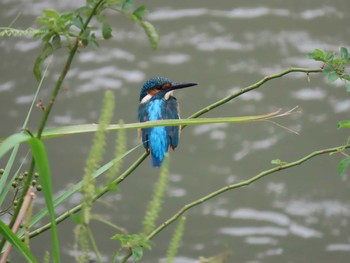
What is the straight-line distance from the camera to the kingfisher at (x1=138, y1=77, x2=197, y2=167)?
3148 mm

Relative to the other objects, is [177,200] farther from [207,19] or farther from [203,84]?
[207,19]

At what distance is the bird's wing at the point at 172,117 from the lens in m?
3.23

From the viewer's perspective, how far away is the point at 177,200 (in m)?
5.28

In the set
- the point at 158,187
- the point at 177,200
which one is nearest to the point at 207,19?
the point at 177,200

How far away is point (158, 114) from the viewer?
332 centimetres

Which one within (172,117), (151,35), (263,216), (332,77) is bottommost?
(263,216)

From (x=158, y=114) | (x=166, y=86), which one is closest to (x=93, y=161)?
(x=158, y=114)

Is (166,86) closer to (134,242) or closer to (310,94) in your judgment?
(134,242)

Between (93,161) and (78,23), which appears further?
(78,23)

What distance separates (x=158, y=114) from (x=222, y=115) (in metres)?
2.47

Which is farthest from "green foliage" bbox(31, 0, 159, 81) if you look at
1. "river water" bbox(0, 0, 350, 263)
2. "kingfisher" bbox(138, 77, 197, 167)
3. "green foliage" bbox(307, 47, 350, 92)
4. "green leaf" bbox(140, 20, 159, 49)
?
"river water" bbox(0, 0, 350, 263)

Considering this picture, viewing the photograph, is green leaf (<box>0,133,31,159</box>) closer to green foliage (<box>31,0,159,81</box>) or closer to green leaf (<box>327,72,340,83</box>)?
green foliage (<box>31,0,159,81</box>)

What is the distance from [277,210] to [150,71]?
51.2 inches

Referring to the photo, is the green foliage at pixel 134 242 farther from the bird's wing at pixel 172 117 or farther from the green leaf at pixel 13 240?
the bird's wing at pixel 172 117
